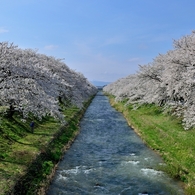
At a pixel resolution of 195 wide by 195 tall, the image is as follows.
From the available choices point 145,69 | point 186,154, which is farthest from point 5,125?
point 145,69

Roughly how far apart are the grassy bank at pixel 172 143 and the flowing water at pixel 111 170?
2.70 feet

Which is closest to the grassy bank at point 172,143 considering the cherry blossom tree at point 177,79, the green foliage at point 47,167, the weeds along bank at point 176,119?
the weeds along bank at point 176,119

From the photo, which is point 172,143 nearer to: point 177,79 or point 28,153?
point 177,79

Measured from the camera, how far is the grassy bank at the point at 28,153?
50.8ft

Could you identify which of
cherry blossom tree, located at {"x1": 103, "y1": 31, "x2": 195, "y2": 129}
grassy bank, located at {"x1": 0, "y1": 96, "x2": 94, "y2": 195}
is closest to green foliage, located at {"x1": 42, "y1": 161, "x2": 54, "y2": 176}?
grassy bank, located at {"x1": 0, "y1": 96, "x2": 94, "y2": 195}

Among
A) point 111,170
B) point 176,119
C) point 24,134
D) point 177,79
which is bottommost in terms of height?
point 111,170

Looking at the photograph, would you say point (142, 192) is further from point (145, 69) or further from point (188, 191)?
point (145, 69)

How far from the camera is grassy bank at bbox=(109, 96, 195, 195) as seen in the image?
62.5 ft

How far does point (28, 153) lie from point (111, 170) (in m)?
7.42

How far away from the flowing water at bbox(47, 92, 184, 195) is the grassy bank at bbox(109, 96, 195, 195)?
822 mm

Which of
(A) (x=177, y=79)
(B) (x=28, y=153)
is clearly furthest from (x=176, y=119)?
(B) (x=28, y=153)

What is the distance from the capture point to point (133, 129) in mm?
38156

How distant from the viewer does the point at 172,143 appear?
2567 cm

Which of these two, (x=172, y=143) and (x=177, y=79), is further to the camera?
(x=177, y=79)
